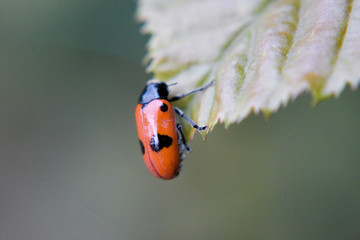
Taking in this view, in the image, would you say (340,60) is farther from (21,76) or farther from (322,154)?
(21,76)

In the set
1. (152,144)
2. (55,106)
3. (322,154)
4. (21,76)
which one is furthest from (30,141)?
(322,154)

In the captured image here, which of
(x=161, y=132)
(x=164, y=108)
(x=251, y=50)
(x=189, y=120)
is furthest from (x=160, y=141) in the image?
(x=251, y=50)

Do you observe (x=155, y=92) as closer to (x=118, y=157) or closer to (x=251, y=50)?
(x=251, y=50)

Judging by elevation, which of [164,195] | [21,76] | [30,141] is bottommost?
[164,195]

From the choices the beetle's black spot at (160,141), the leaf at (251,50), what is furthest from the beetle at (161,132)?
the leaf at (251,50)

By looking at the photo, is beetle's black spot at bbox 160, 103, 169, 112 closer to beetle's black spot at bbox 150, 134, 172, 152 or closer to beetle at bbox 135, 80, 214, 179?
beetle at bbox 135, 80, 214, 179

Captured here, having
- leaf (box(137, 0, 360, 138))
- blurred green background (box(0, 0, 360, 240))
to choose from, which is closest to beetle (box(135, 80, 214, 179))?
leaf (box(137, 0, 360, 138))
